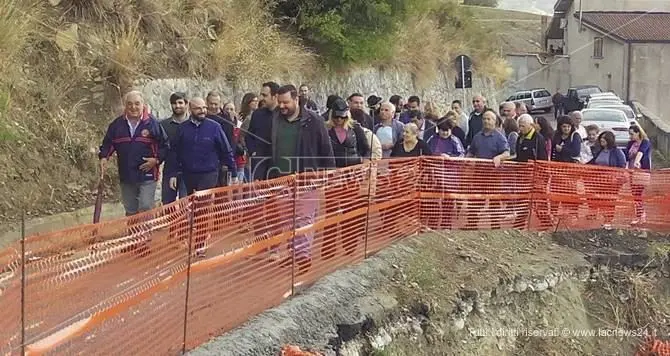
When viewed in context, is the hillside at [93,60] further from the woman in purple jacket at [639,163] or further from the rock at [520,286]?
the woman in purple jacket at [639,163]

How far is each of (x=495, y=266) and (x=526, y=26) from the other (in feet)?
263

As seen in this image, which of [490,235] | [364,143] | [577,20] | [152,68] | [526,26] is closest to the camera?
[364,143]

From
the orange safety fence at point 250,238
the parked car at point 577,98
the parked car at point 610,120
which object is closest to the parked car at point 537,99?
the parked car at point 577,98

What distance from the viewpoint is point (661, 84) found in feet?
176

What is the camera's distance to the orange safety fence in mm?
5160

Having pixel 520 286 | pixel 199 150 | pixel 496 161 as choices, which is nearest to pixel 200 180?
pixel 199 150

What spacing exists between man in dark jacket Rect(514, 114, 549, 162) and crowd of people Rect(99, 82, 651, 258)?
0.01 meters

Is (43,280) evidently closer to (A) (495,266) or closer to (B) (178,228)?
(B) (178,228)

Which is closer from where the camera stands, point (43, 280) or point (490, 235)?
point (43, 280)

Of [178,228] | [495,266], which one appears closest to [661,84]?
[495,266]

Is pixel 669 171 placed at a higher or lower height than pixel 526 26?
lower

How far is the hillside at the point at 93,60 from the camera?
11.5 metres

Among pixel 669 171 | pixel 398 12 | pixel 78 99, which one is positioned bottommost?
pixel 669 171

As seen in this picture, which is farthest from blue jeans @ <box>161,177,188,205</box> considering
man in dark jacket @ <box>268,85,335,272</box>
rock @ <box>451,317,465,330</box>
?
rock @ <box>451,317,465,330</box>
